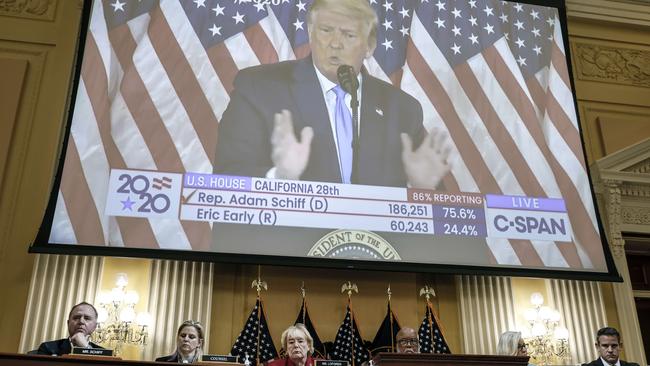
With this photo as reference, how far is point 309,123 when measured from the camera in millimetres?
6301

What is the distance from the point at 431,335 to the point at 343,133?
77.5 inches

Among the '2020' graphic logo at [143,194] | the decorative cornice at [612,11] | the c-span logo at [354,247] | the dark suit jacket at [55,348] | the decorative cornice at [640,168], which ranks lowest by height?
the dark suit jacket at [55,348]

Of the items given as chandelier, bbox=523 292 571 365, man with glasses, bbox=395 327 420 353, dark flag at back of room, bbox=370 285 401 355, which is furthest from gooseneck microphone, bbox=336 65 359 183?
chandelier, bbox=523 292 571 365

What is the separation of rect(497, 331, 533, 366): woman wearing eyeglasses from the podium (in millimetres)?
1719

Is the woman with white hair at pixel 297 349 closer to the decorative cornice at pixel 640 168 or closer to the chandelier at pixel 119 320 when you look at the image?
the chandelier at pixel 119 320

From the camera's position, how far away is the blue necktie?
614 centimetres

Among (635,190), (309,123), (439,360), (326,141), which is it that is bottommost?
(439,360)

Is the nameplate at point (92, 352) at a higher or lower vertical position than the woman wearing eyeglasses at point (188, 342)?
lower

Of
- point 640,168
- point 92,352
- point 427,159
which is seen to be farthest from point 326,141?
point 640,168

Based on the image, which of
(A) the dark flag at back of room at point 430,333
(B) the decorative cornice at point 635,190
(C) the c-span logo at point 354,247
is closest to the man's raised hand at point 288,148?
(C) the c-span logo at point 354,247

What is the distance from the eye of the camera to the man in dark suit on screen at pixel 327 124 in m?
6.07

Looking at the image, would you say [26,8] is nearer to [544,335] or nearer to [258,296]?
[258,296]

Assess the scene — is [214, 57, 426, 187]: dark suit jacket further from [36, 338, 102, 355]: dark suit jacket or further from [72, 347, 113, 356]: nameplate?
[72, 347, 113, 356]: nameplate

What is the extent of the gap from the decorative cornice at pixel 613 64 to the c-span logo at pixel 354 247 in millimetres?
3556
